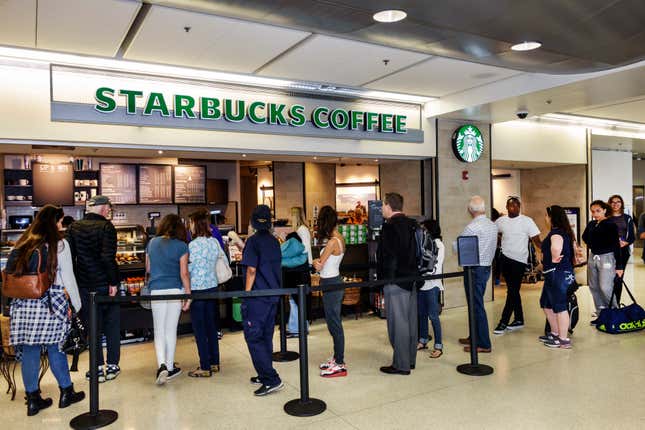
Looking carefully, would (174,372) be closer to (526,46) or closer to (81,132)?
(81,132)

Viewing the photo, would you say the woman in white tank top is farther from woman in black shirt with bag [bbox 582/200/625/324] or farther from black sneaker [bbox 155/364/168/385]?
woman in black shirt with bag [bbox 582/200/625/324]

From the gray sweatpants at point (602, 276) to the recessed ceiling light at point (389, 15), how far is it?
4473 mm

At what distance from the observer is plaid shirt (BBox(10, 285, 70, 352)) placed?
12.3 feet

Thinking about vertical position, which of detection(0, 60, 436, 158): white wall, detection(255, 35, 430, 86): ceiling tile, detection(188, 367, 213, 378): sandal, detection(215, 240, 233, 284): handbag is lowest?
detection(188, 367, 213, 378): sandal

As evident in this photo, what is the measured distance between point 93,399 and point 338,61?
3.98m

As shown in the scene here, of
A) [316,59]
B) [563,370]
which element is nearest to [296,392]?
[563,370]

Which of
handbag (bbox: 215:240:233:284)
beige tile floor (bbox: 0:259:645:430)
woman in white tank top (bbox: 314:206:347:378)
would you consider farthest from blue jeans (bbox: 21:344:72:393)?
woman in white tank top (bbox: 314:206:347:378)

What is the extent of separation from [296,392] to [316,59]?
3362 mm

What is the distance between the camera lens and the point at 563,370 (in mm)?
4727

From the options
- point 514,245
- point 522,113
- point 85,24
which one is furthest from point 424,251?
point 522,113

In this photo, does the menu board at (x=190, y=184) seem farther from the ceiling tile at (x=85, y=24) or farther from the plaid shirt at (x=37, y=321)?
the plaid shirt at (x=37, y=321)

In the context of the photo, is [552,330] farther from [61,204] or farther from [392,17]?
[61,204]

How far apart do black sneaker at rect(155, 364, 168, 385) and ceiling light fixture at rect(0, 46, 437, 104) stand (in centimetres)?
315

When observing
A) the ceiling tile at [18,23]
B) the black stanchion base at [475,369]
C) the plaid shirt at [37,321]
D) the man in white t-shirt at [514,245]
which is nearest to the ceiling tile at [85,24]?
the ceiling tile at [18,23]
